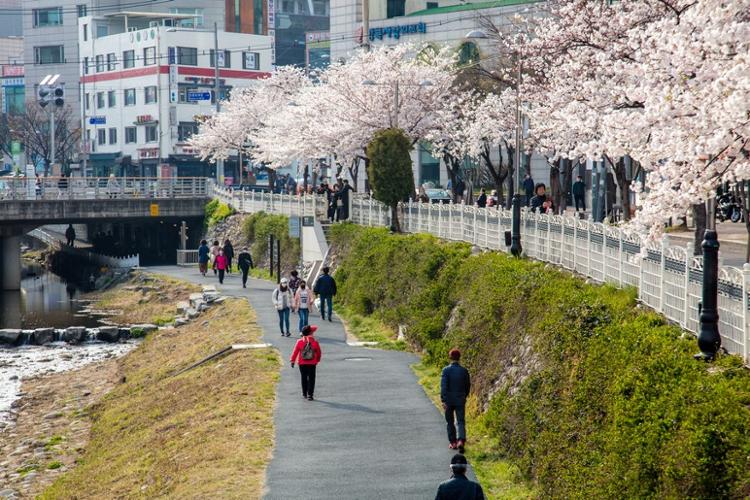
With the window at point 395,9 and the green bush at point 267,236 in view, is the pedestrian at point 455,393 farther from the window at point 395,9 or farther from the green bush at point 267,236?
the window at point 395,9

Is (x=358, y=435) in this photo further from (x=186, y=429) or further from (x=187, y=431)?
(x=186, y=429)

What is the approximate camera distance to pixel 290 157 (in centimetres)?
6197

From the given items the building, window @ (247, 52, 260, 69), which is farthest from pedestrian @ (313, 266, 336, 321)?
window @ (247, 52, 260, 69)

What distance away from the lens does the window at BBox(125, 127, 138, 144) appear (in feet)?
336

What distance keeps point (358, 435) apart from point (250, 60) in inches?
3486

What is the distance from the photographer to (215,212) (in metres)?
67.9

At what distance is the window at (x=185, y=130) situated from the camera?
99.6 metres

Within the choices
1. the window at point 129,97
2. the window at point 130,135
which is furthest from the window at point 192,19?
the window at point 130,135

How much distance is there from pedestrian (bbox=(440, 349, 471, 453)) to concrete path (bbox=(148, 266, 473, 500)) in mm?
296

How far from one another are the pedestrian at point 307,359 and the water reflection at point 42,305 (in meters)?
30.1

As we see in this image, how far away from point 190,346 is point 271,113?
1676 inches

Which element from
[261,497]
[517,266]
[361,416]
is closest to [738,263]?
[517,266]

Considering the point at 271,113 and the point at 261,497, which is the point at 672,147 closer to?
the point at 261,497

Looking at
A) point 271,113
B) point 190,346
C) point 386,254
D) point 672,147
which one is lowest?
point 190,346
